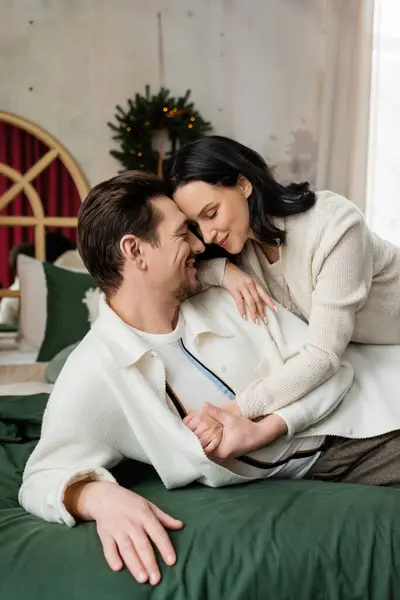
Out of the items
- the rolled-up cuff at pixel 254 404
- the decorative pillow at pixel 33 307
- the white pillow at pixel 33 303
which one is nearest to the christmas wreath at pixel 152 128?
the white pillow at pixel 33 303

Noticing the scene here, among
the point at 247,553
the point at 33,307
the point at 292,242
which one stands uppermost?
the point at 292,242

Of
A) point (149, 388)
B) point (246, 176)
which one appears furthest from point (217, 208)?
point (149, 388)

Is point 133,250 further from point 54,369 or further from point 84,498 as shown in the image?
point 54,369

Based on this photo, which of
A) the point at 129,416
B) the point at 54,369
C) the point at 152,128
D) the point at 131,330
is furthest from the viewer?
the point at 152,128

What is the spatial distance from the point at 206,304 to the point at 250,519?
1.96 ft

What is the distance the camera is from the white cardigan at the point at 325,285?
52.2 inches

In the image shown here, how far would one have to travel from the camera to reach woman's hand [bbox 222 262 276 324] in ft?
4.86

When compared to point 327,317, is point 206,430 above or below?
below

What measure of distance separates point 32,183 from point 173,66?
1097mm

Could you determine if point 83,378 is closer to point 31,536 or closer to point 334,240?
point 31,536

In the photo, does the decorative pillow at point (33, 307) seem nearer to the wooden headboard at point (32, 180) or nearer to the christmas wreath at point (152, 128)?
the wooden headboard at point (32, 180)

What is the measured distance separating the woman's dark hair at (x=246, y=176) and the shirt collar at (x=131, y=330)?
0.22m

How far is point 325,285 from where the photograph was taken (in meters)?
1.40

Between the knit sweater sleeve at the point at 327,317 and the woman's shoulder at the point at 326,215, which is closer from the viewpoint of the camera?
the knit sweater sleeve at the point at 327,317
